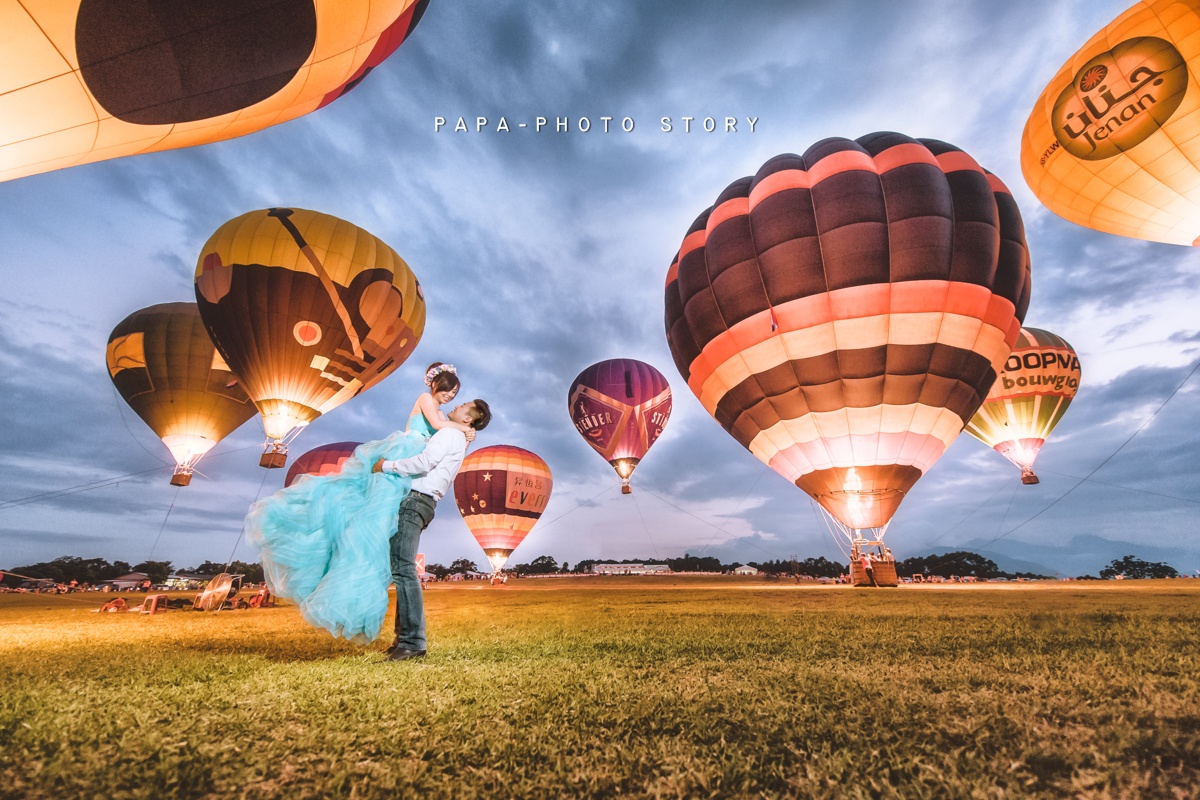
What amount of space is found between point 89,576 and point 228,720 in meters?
63.8

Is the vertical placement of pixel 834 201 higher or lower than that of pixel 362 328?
higher

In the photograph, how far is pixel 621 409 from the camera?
72.7ft

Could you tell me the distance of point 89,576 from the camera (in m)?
45.3

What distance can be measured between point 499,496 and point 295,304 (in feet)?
44.2

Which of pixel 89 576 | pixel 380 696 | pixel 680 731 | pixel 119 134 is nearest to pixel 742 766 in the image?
pixel 680 731

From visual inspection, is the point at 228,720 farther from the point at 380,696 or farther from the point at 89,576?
the point at 89,576

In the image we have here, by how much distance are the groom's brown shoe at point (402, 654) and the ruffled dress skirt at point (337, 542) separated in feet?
0.49

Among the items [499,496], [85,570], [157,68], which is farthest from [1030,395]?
[85,570]

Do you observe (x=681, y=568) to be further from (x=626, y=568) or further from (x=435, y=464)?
(x=435, y=464)

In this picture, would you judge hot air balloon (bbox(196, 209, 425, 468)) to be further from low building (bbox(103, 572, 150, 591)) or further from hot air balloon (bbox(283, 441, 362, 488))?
low building (bbox(103, 572, 150, 591))

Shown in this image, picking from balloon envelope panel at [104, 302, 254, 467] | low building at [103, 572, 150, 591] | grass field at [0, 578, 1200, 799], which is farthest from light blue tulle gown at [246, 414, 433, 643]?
low building at [103, 572, 150, 591]

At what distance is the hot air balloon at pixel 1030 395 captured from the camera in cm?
1975

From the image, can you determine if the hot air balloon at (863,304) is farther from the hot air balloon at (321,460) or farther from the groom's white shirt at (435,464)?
the hot air balloon at (321,460)

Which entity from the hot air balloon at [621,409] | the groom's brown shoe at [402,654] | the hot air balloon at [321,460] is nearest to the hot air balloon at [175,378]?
the hot air balloon at [321,460]
